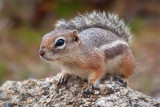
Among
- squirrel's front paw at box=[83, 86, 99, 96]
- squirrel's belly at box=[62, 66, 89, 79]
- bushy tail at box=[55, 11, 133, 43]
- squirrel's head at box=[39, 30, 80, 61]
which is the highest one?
bushy tail at box=[55, 11, 133, 43]

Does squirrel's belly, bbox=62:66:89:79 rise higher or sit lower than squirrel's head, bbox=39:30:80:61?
lower

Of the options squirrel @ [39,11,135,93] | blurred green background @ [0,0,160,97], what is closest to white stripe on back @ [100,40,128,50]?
squirrel @ [39,11,135,93]

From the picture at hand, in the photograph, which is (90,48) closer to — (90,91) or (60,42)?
(60,42)

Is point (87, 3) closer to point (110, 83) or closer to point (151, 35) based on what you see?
point (151, 35)

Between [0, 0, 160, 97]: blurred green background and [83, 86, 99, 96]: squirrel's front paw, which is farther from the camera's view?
[0, 0, 160, 97]: blurred green background

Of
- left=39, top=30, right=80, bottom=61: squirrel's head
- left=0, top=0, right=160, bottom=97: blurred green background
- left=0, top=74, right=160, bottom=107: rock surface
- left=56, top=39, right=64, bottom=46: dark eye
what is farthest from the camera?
left=0, top=0, right=160, bottom=97: blurred green background

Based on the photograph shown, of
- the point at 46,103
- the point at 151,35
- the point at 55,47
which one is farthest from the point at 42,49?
the point at 151,35

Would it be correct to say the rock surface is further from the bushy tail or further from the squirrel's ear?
the bushy tail

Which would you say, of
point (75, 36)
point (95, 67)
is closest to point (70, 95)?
point (95, 67)
